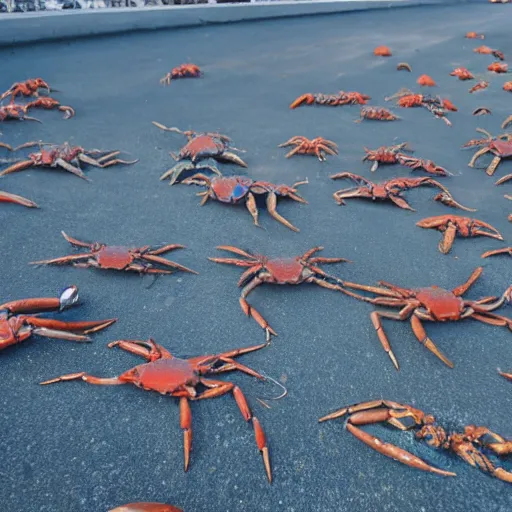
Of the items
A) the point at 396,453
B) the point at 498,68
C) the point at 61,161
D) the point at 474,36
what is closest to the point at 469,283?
the point at 396,453

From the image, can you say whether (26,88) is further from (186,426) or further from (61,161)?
(186,426)

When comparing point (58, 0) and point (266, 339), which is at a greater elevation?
point (58, 0)

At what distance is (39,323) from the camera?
2.82 meters

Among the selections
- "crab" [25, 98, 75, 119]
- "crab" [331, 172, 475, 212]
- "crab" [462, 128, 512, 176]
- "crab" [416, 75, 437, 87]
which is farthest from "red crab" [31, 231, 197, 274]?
"crab" [416, 75, 437, 87]

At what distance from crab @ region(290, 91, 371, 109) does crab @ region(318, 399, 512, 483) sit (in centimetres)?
579

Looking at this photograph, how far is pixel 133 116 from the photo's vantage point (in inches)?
262

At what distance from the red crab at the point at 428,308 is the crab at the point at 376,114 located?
4151 millimetres

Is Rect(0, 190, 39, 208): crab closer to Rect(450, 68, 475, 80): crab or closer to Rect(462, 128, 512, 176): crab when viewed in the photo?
Rect(462, 128, 512, 176): crab

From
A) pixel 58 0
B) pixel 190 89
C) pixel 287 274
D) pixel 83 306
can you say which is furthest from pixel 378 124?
pixel 58 0

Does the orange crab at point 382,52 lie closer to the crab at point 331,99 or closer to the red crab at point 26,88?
the crab at point 331,99

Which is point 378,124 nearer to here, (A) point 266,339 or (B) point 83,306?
(A) point 266,339

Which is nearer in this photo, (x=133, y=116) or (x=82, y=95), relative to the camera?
(x=133, y=116)

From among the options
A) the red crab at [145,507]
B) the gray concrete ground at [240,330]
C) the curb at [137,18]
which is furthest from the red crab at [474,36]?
the red crab at [145,507]

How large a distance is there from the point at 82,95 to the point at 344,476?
7.32m
